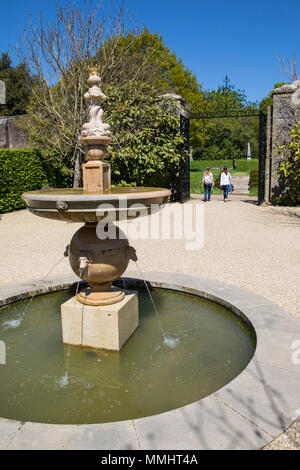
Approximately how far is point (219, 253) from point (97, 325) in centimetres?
423

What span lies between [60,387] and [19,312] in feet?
5.91

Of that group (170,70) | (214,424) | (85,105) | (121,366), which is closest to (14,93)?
(170,70)

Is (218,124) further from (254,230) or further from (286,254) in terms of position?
(286,254)

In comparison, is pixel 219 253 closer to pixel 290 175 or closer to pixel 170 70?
pixel 290 175

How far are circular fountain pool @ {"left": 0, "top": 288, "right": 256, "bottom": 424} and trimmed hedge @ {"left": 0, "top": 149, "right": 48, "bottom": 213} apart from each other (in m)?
9.10

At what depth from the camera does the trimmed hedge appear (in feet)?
41.6

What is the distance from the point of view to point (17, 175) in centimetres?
1321

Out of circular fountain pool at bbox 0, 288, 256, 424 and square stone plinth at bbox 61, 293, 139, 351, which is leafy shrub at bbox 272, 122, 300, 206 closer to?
circular fountain pool at bbox 0, 288, 256, 424

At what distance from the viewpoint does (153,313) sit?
14.8ft

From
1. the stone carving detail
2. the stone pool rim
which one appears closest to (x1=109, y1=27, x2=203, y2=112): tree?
the stone carving detail

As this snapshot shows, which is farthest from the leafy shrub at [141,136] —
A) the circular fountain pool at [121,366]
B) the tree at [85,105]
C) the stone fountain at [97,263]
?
the circular fountain pool at [121,366]

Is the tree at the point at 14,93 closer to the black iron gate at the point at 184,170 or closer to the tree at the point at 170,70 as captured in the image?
the tree at the point at 170,70

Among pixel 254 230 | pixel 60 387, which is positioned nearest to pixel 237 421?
pixel 60 387

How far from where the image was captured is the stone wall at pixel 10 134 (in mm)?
21688
